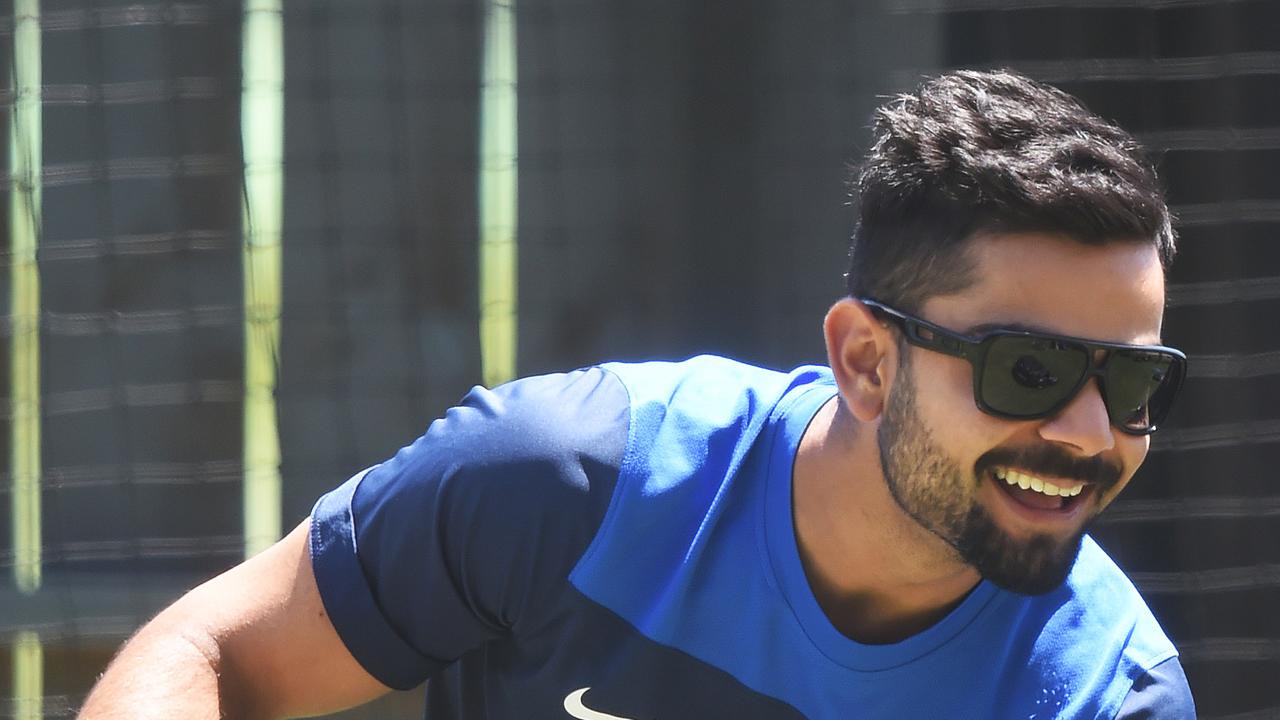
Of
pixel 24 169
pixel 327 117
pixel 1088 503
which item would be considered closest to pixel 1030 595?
pixel 1088 503

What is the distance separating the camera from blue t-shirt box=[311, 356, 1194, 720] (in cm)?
199

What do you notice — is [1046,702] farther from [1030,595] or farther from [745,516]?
[745,516]

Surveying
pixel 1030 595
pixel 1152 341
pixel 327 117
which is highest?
pixel 327 117

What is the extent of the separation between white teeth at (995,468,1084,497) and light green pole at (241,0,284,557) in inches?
94.6

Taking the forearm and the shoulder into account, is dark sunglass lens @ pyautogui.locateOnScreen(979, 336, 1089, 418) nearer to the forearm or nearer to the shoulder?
the shoulder

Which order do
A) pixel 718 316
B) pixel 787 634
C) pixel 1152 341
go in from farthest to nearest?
pixel 718 316
pixel 787 634
pixel 1152 341

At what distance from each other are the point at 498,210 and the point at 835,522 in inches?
80.9

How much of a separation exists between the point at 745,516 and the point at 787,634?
0.16 metres

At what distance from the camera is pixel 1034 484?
1917 millimetres

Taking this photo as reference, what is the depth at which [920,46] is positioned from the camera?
380 centimetres

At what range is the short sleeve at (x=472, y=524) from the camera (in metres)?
1.98

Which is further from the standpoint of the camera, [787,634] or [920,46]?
[920,46]

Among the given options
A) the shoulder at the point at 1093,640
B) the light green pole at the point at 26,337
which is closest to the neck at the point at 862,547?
the shoulder at the point at 1093,640

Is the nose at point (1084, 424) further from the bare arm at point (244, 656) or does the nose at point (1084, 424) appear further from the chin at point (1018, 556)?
the bare arm at point (244, 656)
